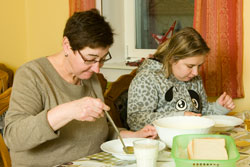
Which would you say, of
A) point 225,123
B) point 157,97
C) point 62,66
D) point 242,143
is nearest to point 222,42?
point 157,97

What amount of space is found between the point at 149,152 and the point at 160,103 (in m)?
0.86

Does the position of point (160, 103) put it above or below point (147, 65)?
below

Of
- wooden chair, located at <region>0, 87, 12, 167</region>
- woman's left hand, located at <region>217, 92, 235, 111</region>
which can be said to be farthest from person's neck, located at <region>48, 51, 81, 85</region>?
woman's left hand, located at <region>217, 92, 235, 111</region>

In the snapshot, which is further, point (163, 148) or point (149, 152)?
point (163, 148)

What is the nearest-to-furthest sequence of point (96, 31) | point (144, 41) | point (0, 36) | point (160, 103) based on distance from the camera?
point (96, 31) < point (160, 103) < point (144, 41) < point (0, 36)

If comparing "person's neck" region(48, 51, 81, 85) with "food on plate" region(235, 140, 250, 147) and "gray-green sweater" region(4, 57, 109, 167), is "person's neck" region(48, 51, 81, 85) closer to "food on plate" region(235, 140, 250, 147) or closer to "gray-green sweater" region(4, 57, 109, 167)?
"gray-green sweater" region(4, 57, 109, 167)

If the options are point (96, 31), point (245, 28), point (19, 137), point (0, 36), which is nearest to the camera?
point (19, 137)

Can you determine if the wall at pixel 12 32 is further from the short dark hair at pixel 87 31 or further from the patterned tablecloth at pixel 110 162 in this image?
the patterned tablecloth at pixel 110 162

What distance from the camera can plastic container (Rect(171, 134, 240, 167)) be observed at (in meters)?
1.04

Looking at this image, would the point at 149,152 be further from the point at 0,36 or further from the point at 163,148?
the point at 0,36

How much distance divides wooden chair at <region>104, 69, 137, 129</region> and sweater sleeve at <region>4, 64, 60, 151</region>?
22.8 inches

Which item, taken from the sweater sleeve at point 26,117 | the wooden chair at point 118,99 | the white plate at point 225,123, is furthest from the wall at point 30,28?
the sweater sleeve at point 26,117

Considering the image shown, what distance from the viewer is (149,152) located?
118cm

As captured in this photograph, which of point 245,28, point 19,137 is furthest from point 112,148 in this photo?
point 245,28
